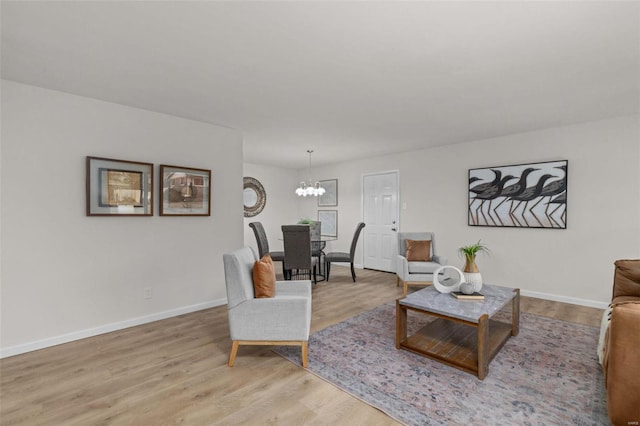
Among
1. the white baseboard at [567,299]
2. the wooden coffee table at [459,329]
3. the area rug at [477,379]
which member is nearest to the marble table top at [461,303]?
the wooden coffee table at [459,329]

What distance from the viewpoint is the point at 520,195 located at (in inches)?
166

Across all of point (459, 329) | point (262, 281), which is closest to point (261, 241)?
point (262, 281)

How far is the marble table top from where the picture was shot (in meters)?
2.29

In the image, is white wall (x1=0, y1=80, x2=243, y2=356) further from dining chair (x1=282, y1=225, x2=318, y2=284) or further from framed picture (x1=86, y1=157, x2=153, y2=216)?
dining chair (x1=282, y1=225, x2=318, y2=284)

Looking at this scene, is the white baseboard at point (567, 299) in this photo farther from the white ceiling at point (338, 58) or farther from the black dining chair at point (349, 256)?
the black dining chair at point (349, 256)

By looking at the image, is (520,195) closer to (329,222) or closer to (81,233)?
(329,222)

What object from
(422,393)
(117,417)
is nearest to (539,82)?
(422,393)

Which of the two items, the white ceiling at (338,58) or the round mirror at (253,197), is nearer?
the white ceiling at (338,58)

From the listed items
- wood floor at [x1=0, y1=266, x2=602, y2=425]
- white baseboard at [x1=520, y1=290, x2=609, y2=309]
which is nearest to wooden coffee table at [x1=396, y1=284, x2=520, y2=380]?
wood floor at [x1=0, y1=266, x2=602, y2=425]

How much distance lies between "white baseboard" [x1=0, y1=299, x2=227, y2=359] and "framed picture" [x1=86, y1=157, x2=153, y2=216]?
3.68 ft

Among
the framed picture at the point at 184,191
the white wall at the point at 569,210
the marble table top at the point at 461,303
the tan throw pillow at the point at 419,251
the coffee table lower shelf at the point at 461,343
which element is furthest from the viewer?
the tan throw pillow at the point at 419,251

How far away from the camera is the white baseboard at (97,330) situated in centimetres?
257

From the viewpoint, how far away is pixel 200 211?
12.2 feet

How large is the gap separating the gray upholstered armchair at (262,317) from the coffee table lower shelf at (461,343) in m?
0.92
